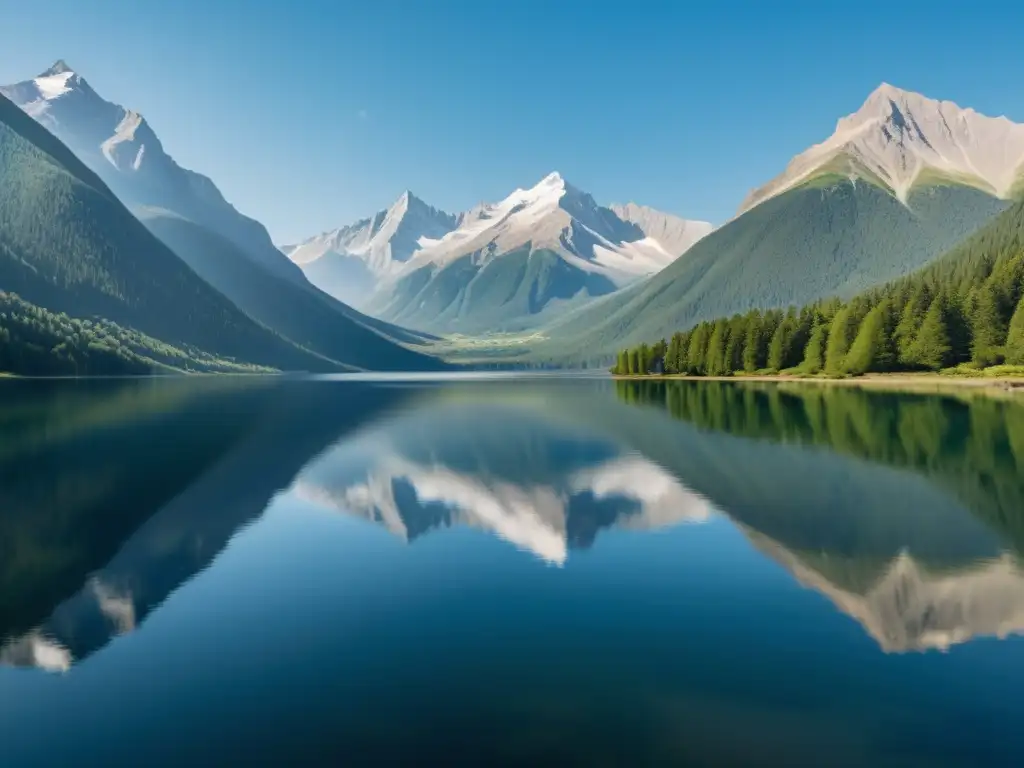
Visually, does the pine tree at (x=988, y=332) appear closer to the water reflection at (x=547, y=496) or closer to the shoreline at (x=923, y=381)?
the shoreline at (x=923, y=381)

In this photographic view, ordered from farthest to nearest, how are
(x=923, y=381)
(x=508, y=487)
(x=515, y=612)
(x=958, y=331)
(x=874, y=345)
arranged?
(x=874, y=345)
(x=958, y=331)
(x=923, y=381)
(x=508, y=487)
(x=515, y=612)

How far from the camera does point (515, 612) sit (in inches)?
992

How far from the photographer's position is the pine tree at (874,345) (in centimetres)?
17562

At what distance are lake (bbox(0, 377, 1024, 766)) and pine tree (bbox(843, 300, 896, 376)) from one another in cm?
12909

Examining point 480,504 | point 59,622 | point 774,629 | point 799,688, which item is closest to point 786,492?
point 480,504

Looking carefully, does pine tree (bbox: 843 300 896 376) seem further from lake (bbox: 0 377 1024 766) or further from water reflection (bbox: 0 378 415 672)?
water reflection (bbox: 0 378 415 672)

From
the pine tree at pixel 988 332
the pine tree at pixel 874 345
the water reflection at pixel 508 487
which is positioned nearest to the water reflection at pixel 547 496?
the water reflection at pixel 508 487

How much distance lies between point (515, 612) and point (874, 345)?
176 meters

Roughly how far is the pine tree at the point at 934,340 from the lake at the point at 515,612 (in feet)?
405

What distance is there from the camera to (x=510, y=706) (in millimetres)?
17750

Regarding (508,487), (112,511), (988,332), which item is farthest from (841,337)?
(112,511)

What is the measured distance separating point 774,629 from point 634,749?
9.31m

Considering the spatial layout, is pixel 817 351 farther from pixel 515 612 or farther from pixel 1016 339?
pixel 515 612

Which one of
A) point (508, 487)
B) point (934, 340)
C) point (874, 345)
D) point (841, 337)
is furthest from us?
point (841, 337)
